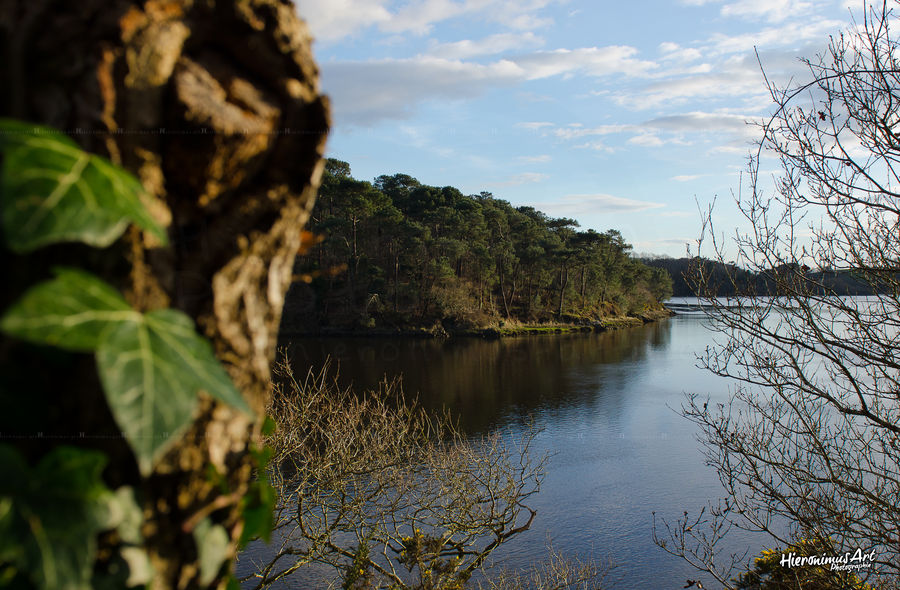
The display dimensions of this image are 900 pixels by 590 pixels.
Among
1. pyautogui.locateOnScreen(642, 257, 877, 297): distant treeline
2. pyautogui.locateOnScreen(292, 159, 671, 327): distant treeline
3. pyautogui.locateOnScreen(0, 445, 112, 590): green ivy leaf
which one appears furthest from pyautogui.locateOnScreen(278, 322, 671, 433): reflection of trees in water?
pyautogui.locateOnScreen(0, 445, 112, 590): green ivy leaf

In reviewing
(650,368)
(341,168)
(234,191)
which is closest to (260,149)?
(234,191)

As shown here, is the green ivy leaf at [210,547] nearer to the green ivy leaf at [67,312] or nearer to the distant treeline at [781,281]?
the green ivy leaf at [67,312]

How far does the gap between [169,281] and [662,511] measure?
1388cm

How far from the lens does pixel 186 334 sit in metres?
0.50

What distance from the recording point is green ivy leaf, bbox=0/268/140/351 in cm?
43

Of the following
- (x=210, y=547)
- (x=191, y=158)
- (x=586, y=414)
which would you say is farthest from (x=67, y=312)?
(x=586, y=414)

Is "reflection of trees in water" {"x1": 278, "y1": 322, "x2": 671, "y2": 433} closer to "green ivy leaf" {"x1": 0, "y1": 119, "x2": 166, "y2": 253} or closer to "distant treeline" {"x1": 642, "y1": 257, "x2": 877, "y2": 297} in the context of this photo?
"distant treeline" {"x1": 642, "y1": 257, "x2": 877, "y2": 297}

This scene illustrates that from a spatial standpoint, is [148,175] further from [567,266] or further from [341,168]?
[567,266]

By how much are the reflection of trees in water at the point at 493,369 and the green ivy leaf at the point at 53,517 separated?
15233mm

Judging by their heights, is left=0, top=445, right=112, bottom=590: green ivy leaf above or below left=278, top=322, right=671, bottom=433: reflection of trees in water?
above

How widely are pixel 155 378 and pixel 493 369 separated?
86.7 feet

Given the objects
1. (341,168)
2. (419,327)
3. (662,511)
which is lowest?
(662,511)

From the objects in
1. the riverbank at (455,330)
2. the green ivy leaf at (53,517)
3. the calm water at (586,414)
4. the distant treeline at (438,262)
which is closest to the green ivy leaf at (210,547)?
the green ivy leaf at (53,517)

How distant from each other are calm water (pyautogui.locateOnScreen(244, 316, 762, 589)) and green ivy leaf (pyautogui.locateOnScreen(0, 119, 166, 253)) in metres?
11.4
